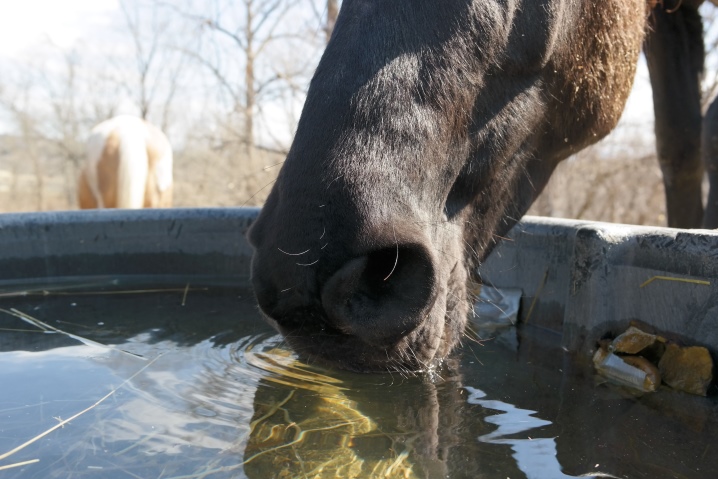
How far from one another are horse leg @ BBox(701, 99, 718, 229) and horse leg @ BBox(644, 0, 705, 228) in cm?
65

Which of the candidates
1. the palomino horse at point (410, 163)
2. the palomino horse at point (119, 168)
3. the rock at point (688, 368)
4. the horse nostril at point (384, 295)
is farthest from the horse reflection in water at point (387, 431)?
Answer: the palomino horse at point (119, 168)

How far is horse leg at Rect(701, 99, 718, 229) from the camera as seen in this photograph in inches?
120

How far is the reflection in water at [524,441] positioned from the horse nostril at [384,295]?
0.43 m

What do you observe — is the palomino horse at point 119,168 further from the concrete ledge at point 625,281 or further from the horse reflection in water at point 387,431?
the horse reflection in water at point 387,431

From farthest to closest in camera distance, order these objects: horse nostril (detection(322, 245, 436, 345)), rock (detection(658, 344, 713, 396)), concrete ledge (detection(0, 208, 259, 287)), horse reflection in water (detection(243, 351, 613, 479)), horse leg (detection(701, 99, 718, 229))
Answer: concrete ledge (detection(0, 208, 259, 287)) → horse leg (detection(701, 99, 718, 229)) → rock (detection(658, 344, 713, 396)) → horse reflection in water (detection(243, 351, 613, 479)) → horse nostril (detection(322, 245, 436, 345))

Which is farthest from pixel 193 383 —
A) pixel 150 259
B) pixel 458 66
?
pixel 150 259

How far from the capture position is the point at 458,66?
157 cm

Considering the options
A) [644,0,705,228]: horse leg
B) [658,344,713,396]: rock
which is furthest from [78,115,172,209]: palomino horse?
[658,344,713,396]: rock

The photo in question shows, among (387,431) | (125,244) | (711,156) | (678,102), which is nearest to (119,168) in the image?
(125,244)

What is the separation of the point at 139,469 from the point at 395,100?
96cm

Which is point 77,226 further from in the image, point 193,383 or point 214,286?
point 193,383

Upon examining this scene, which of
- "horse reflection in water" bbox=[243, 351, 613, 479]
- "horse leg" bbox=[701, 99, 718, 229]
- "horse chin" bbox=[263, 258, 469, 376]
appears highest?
"horse leg" bbox=[701, 99, 718, 229]

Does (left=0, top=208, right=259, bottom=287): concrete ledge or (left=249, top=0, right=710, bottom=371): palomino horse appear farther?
(left=0, top=208, right=259, bottom=287): concrete ledge

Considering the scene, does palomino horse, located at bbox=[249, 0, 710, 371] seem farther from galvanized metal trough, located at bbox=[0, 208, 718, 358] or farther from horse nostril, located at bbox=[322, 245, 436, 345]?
galvanized metal trough, located at bbox=[0, 208, 718, 358]
